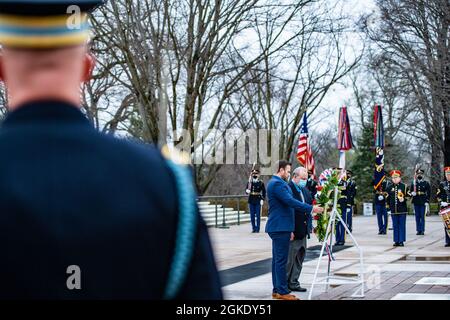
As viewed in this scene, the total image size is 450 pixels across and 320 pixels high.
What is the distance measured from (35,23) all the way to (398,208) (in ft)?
61.6

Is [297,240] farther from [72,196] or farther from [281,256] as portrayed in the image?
[72,196]

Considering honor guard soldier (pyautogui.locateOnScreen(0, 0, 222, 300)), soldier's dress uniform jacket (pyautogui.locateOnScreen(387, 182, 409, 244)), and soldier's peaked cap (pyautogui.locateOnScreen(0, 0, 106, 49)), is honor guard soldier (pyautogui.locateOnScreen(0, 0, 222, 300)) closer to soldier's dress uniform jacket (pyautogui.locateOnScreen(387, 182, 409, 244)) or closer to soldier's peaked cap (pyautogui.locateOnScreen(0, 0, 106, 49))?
soldier's peaked cap (pyautogui.locateOnScreen(0, 0, 106, 49))

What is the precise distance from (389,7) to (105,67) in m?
10.5

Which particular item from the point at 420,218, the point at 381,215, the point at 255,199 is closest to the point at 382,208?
the point at 381,215

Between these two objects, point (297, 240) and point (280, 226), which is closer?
point (280, 226)

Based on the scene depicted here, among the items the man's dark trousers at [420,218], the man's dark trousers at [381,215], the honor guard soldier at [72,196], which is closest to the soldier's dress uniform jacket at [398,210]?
the man's dark trousers at [381,215]

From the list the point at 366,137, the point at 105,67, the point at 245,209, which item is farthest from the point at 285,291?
the point at 366,137

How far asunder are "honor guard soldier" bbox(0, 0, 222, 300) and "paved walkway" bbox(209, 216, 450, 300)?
523 centimetres

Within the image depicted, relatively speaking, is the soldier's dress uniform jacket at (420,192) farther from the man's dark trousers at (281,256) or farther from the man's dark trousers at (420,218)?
the man's dark trousers at (281,256)

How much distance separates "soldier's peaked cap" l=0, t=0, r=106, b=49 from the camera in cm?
154

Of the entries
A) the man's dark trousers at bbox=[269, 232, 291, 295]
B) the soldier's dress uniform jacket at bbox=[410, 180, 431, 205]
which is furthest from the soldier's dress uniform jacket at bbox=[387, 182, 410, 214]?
the man's dark trousers at bbox=[269, 232, 291, 295]

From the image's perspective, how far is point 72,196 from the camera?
4.92ft

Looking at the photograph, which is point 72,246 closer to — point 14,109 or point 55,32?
point 14,109
